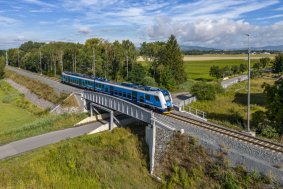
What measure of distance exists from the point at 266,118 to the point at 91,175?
18566mm

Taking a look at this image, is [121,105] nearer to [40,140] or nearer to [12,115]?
[40,140]

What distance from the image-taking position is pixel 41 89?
59.4m

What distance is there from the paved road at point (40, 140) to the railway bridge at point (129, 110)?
340 centimetres

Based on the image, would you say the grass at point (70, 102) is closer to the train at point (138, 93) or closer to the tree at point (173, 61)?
the train at point (138, 93)

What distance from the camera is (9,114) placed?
4950cm

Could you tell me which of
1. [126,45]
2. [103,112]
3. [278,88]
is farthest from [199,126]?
[126,45]

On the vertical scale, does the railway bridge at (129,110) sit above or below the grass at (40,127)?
above

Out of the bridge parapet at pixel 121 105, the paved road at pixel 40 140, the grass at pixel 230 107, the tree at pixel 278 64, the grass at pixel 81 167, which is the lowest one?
the grass at pixel 81 167

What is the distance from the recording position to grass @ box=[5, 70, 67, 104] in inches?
1975

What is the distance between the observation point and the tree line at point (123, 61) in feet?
210

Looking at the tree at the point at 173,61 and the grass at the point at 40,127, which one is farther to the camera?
the tree at the point at 173,61

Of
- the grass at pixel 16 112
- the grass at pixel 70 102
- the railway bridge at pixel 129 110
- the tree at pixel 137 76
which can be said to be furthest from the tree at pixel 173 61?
the grass at pixel 16 112

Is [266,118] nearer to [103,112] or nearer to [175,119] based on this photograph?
[175,119]

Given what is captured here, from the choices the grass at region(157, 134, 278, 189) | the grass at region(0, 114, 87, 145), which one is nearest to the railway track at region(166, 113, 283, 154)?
the grass at region(157, 134, 278, 189)
